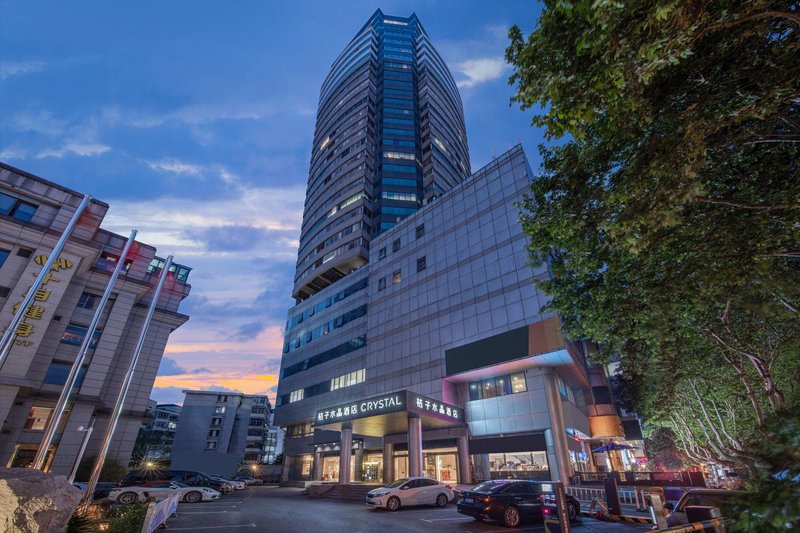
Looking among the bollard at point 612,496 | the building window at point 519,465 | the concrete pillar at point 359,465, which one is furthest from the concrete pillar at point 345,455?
the bollard at point 612,496

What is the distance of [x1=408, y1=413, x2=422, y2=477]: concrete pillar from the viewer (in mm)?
22667

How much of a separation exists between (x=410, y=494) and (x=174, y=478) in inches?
787

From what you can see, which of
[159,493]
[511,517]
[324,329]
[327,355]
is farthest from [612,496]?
[324,329]

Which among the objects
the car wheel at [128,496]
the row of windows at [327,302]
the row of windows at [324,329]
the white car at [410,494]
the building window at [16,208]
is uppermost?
the row of windows at [327,302]

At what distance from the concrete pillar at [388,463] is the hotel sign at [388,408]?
8.34 meters

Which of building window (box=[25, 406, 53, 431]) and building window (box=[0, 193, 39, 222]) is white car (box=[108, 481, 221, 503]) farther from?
building window (box=[0, 193, 39, 222])

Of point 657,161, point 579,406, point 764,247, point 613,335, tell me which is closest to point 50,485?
point 657,161

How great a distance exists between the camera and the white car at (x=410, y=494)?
17.1 meters

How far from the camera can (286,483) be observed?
151 feet

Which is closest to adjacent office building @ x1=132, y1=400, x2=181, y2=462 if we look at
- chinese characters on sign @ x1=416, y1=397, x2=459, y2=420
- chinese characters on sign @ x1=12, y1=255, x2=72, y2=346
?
chinese characters on sign @ x1=12, y1=255, x2=72, y2=346

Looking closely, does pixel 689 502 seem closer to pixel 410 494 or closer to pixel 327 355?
pixel 410 494

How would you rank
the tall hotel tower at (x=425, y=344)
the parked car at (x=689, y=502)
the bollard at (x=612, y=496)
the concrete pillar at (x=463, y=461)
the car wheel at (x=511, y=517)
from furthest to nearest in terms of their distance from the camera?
1. the concrete pillar at (x=463, y=461)
2. the tall hotel tower at (x=425, y=344)
3. the bollard at (x=612, y=496)
4. the car wheel at (x=511, y=517)
5. the parked car at (x=689, y=502)

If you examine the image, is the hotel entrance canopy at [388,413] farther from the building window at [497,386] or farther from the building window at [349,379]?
the building window at [349,379]

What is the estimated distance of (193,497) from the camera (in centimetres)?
2258
